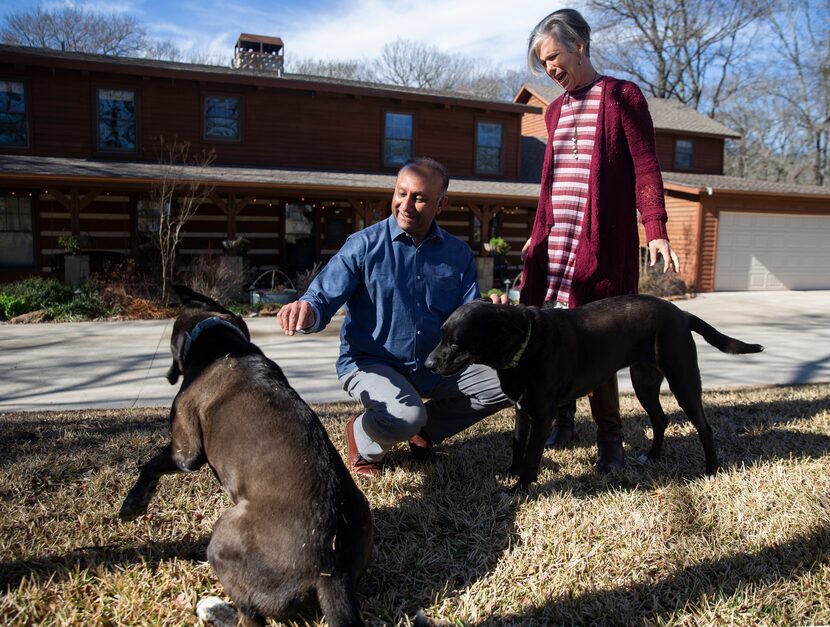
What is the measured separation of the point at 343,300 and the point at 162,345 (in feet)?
19.1

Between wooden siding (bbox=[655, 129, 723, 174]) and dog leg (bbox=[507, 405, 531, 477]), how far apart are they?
20528 millimetres

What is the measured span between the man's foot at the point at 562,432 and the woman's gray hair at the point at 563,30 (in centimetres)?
225

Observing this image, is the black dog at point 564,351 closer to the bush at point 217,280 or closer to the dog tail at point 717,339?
the dog tail at point 717,339

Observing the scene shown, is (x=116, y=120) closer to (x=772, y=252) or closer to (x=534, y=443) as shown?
(x=534, y=443)

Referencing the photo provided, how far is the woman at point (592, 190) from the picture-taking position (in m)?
3.41

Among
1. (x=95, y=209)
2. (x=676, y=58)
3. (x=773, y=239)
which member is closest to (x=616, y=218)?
(x=95, y=209)

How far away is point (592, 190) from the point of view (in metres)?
3.54

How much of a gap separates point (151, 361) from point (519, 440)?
17.4 feet

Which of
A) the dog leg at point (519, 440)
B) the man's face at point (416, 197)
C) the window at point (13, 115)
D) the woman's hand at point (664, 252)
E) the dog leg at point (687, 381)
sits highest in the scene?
the window at point (13, 115)

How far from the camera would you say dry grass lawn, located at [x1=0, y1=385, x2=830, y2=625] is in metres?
2.28

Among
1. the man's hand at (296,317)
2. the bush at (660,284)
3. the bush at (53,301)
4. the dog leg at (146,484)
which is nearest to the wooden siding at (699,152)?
the bush at (660,284)

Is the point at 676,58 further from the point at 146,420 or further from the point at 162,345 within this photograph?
the point at 146,420

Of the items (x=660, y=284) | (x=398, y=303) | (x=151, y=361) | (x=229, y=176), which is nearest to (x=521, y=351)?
(x=398, y=303)

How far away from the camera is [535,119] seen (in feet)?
76.6
